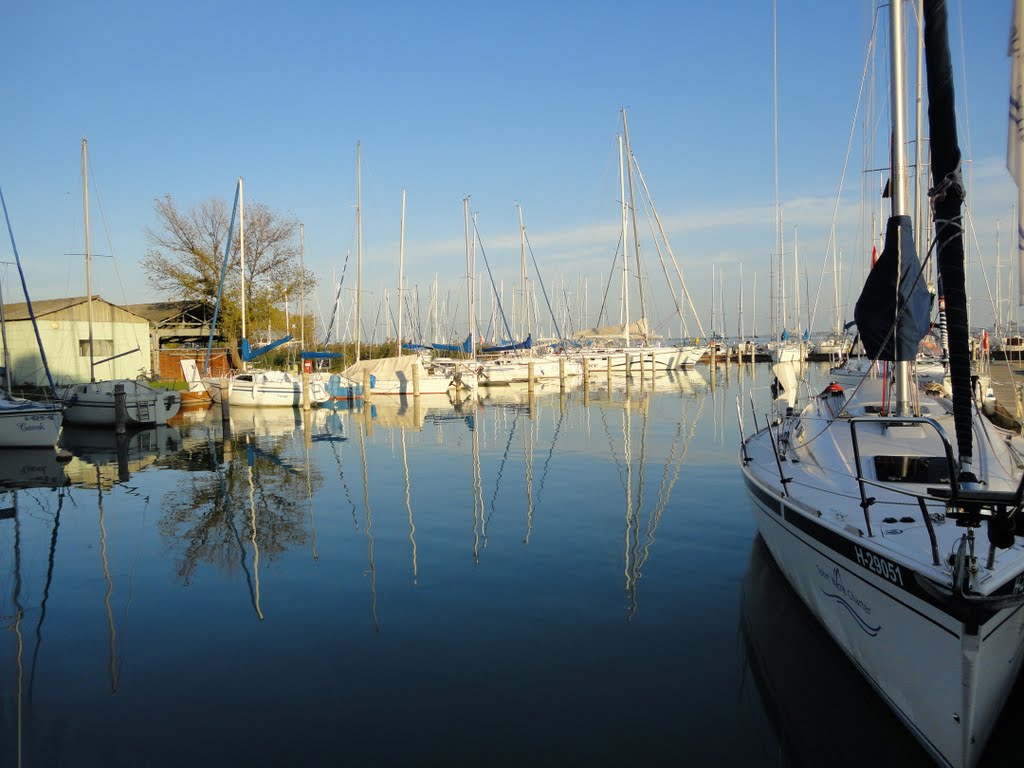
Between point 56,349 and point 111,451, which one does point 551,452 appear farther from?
point 56,349

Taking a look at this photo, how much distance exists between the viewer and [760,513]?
9414 mm

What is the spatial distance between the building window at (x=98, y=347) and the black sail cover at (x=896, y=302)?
38.7 metres

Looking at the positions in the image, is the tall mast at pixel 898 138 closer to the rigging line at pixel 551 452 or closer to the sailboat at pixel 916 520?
the sailboat at pixel 916 520

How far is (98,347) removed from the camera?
132 ft

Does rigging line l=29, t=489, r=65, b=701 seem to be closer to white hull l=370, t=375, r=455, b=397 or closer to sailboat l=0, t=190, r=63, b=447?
sailboat l=0, t=190, r=63, b=447

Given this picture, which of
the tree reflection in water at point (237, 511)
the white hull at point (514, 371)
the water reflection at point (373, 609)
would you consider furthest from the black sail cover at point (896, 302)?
the white hull at point (514, 371)

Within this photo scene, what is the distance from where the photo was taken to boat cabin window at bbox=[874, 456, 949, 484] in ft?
27.4

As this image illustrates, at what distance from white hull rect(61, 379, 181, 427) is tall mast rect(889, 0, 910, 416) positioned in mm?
25425

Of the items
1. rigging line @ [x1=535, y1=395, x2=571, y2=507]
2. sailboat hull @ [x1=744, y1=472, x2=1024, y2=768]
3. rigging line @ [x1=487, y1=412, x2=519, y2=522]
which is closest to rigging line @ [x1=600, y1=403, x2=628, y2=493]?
rigging line @ [x1=535, y1=395, x2=571, y2=507]

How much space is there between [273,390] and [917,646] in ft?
111

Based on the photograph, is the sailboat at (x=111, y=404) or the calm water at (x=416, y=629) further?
the sailboat at (x=111, y=404)

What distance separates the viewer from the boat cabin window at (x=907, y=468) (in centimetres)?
834

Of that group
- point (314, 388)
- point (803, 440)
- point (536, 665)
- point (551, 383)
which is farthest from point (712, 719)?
point (551, 383)

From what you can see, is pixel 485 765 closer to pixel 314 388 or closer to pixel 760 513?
pixel 760 513
